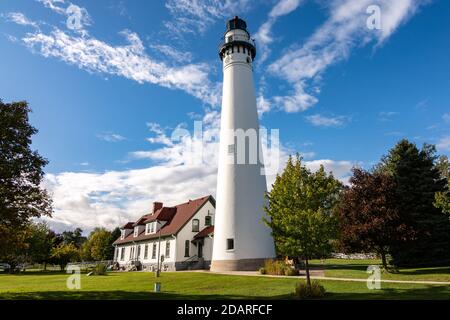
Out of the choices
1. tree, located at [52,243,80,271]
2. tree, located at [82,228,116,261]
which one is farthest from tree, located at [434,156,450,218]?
tree, located at [82,228,116,261]

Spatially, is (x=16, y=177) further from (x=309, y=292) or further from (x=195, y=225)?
(x=195, y=225)

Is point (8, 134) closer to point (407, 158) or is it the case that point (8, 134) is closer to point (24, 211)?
point (24, 211)

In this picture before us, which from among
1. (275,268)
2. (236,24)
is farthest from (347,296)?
(236,24)

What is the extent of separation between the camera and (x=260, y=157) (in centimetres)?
3100

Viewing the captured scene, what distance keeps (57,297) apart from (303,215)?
1210 cm

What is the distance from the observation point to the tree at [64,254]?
168 feet

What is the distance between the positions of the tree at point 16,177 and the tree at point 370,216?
1801 centimetres

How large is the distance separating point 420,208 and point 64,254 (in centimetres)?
4979

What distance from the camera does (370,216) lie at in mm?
22891

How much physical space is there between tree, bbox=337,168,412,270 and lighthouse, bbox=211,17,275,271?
762 centimetres

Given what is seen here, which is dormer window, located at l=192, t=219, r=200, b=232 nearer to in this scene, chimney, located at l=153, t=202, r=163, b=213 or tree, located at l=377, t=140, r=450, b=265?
chimney, located at l=153, t=202, r=163, b=213

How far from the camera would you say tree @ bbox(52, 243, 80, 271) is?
51334mm
